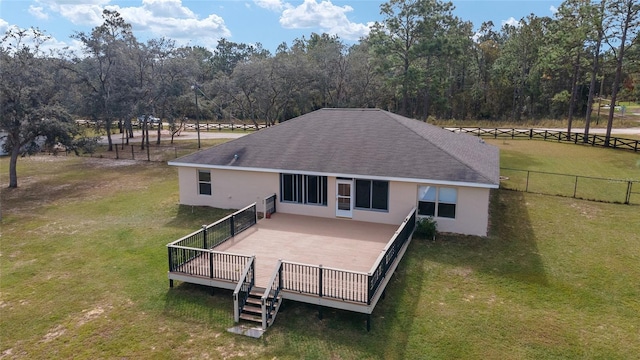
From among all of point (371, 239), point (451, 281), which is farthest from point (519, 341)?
point (371, 239)

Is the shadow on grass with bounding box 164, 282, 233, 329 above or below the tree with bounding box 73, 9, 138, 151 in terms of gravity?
below

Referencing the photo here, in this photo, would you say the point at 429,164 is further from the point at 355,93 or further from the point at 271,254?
the point at 355,93

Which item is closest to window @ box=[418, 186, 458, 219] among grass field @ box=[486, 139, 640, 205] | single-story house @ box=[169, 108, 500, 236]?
single-story house @ box=[169, 108, 500, 236]

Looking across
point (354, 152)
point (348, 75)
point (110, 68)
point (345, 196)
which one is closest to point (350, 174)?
point (345, 196)

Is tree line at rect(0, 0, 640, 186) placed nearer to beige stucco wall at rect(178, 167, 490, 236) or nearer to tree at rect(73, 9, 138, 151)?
tree at rect(73, 9, 138, 151)

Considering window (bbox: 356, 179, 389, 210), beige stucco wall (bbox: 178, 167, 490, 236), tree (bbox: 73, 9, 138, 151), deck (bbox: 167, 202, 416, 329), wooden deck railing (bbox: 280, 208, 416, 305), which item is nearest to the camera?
wooden deck railing (bbox: 280, 208, 416, 305)
